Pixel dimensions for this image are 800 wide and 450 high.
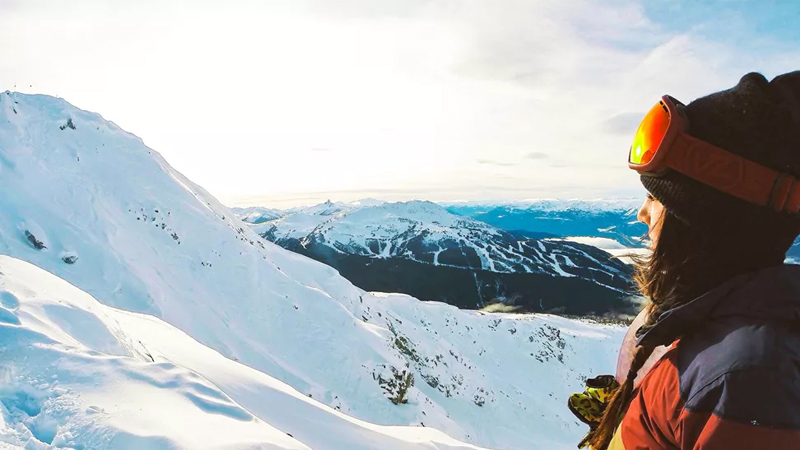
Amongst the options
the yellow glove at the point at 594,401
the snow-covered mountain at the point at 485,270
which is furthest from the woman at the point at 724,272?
the snow-covered mountain at the point at 485,270

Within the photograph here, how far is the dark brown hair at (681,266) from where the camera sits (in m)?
1.62

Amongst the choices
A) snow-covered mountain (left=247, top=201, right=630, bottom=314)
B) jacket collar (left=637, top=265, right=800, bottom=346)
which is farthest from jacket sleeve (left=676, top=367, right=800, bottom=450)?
snow-covered mountain (left=247, top=201, right=630, bottom=314)

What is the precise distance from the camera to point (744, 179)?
5.08 ft

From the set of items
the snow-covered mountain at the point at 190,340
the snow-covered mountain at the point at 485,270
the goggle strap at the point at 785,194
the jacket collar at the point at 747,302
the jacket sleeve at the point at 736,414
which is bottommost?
the snow-covered mountain at the point at 485,270

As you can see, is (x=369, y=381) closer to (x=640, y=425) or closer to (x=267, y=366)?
(x=267, y=366)

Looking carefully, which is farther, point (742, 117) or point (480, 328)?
point (480, 328)

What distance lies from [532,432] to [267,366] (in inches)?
541

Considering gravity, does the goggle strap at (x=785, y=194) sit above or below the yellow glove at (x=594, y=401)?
above

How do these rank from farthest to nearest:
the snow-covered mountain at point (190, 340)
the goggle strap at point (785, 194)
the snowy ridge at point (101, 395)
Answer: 1. the snow-covered mountain at point (190, 340)
2. the snowy ridge at point (101, 395)
3. the goggle strap at point (785, 194)

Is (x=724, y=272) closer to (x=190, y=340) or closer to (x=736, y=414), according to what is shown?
(x=736, y=414)

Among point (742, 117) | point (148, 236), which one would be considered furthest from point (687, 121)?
point (148, 236)

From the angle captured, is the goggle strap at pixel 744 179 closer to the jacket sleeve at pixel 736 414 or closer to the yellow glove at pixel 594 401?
the jacket sleeve at pixel 736 414

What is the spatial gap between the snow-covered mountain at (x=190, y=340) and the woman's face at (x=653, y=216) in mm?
4251

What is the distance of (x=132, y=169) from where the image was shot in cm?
2298
